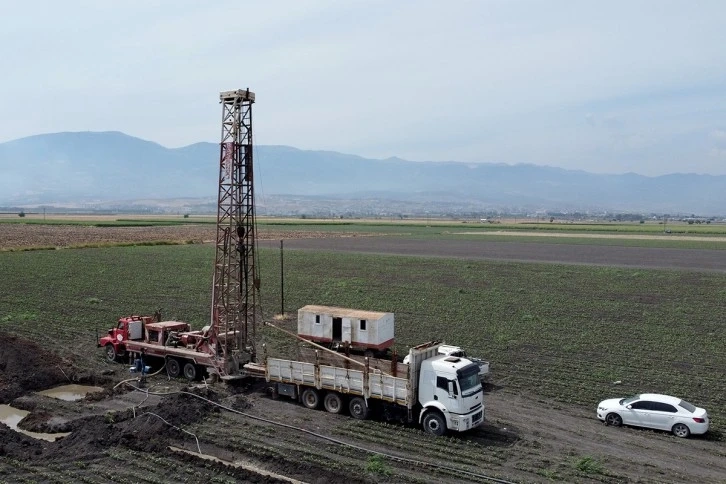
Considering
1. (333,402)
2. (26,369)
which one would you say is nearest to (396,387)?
(333,402)

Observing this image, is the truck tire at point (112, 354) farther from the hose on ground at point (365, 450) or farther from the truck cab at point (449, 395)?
the truck cab at point (449, 395)

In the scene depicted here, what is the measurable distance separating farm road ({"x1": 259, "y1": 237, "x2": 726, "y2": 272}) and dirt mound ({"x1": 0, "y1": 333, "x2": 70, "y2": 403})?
58910 millimetres

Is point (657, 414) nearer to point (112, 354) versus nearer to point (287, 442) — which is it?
point (287, 442)

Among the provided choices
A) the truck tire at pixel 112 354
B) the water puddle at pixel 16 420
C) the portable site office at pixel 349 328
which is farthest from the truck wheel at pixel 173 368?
the portable site office at pixel 349 328

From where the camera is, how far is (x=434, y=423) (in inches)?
798

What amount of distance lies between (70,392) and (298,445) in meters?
11.4

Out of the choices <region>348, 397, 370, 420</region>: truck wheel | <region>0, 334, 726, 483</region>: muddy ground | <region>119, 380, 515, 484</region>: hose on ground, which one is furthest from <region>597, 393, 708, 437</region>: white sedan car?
<region>348, 397, 370, 420</region>: truck wheel

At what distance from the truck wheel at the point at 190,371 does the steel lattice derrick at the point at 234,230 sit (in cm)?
157

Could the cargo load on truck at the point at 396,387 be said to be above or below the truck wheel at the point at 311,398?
above

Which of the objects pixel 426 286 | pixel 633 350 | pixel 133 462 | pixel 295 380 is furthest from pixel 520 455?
pixel 426 286

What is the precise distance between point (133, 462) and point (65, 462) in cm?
187

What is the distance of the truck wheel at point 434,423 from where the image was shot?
66.2ft

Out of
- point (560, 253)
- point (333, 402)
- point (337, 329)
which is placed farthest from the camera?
point (560, 253)

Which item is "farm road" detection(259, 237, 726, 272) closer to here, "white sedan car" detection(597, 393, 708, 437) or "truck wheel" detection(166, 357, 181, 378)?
"white sedan car" detection(597, 393, 708, 437)
